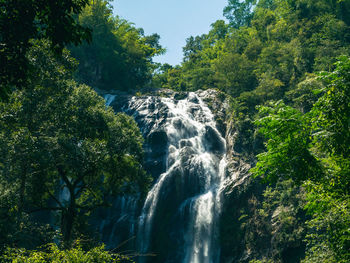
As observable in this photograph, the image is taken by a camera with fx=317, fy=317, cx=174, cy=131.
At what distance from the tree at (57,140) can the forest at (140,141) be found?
55mm

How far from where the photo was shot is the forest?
27.2ft

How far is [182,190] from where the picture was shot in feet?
72.6

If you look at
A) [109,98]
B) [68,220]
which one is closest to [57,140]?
[68,220]

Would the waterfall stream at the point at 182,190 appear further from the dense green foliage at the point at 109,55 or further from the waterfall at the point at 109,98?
the dense green foliage at the point at 109,55

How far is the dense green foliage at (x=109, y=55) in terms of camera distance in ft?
139

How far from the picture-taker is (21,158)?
1320cm

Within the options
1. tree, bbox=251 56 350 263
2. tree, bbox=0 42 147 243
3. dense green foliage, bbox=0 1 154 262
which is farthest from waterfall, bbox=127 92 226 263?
tree, bbox=251 56 350 263

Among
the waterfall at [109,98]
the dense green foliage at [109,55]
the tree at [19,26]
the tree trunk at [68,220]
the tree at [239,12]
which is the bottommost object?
the tree trunk at [68,220]

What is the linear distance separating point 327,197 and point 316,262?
4.29 meters

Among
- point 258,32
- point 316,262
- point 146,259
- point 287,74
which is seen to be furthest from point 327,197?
point 258,32

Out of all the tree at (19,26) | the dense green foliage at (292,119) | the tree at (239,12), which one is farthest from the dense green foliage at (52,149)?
the tree at (239,12)

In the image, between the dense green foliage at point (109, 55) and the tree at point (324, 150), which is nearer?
the tree at point (324, 150)

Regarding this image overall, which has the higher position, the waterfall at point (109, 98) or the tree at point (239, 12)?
the tree at point (239, 12)

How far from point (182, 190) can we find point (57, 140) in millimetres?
10459
